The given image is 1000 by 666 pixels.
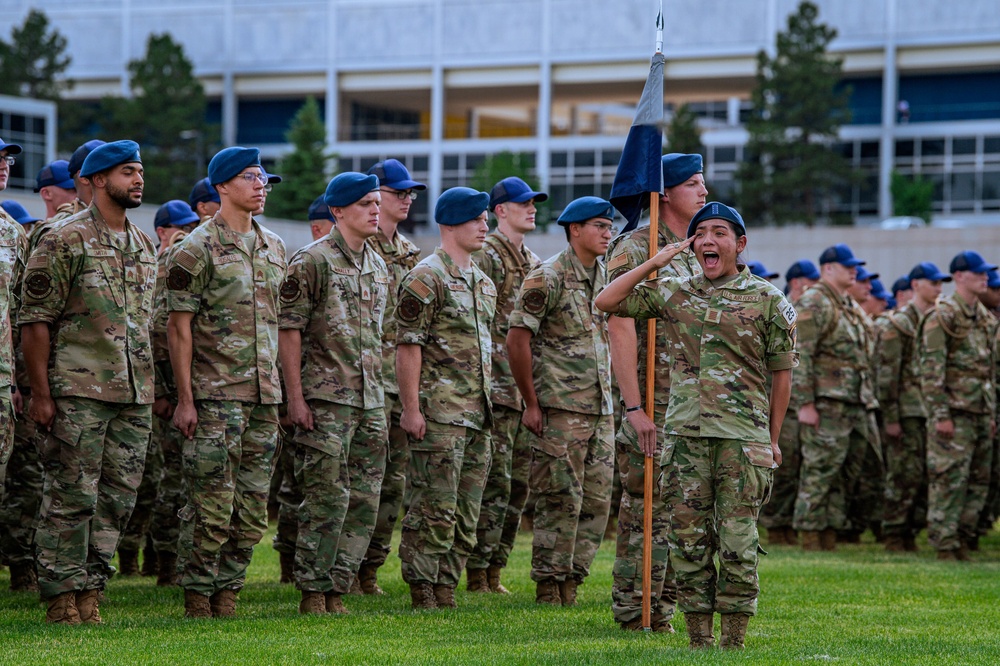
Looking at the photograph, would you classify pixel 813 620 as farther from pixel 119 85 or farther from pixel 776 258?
pixel 119 85

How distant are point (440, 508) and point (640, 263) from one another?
6.72 ft

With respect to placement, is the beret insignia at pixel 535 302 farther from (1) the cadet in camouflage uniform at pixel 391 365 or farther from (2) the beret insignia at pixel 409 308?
(1) the cadet in camouflage uniform at pixel 391 365

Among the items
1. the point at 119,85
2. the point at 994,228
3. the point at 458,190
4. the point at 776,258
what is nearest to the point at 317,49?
the point at 119,85

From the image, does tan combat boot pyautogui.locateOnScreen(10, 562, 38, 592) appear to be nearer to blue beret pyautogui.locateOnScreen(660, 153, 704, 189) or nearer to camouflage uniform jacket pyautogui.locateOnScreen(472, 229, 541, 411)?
camouflage uniform jacket pyautogui.locateOnScreen(472, 229, 541, 411)

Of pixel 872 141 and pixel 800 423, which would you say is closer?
pixel 800 423

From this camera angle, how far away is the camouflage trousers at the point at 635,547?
8625mm

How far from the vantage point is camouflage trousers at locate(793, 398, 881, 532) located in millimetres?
14914

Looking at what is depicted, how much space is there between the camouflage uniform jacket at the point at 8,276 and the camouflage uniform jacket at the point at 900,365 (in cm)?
976

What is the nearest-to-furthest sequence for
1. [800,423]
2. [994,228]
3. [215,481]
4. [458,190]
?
[215,481] < [458,190] < [800,423] < [994,228]

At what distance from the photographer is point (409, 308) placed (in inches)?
375

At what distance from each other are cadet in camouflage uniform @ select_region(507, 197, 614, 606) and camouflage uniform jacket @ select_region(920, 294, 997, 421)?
5.26 metres

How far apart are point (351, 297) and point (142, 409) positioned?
1556 millimetres

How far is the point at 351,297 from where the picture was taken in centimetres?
951

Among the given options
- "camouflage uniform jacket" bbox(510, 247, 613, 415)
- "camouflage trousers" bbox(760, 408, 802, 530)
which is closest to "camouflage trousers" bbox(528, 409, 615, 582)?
"camouflage uniform jacket" bbox(510, 247, 613, 415)
